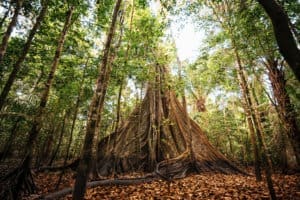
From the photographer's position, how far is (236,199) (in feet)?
16.4

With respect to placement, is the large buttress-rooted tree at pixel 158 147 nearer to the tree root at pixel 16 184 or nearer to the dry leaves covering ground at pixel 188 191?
the dry leaves covering ground at pixel 188 191

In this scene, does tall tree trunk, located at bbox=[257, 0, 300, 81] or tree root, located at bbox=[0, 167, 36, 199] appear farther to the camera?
tree root, located at bbox=[0, 167, 36, 199]

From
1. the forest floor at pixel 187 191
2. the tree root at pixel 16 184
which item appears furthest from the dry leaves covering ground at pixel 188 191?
the tree root at pixel 16 184

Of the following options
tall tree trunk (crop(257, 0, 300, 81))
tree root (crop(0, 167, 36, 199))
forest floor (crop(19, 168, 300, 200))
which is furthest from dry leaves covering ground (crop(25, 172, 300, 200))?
tall tree trunk (crop(257, 0, 300, 81))

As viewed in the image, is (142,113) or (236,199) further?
(142,113)

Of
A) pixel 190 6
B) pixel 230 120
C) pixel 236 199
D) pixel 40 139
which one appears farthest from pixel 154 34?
pixel 230 120

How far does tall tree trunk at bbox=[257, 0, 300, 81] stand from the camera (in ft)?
7.11

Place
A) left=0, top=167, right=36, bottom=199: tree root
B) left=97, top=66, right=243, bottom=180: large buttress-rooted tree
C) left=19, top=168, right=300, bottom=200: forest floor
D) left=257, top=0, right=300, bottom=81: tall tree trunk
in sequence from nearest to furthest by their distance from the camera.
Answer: left=257, top=0, right=300, bottom=81: tall tree trunk < left=0, top=167, right=36, bottom=199: tree root < left=19, top=168, right=300, bottom=200: forest floor < left=97, top=66, right=243, bottom=180: large buttress-rooted tree

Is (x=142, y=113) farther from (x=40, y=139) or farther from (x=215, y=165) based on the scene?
(x=40, y=139)

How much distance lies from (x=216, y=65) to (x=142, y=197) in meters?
6.83

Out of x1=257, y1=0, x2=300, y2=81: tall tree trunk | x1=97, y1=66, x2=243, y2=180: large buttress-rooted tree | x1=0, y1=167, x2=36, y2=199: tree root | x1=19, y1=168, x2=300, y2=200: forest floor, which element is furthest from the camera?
x1=97, y1=66, x2=243, y2=180: large buttress-rooted tree

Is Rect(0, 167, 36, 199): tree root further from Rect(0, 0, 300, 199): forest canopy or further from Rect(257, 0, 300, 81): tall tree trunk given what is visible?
Rect(257, 0, 300, 81): tall tree trunk

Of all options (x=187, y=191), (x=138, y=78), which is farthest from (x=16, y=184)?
(x=138, y=78)

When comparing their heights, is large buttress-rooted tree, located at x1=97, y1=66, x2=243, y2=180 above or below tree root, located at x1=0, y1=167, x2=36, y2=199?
above
